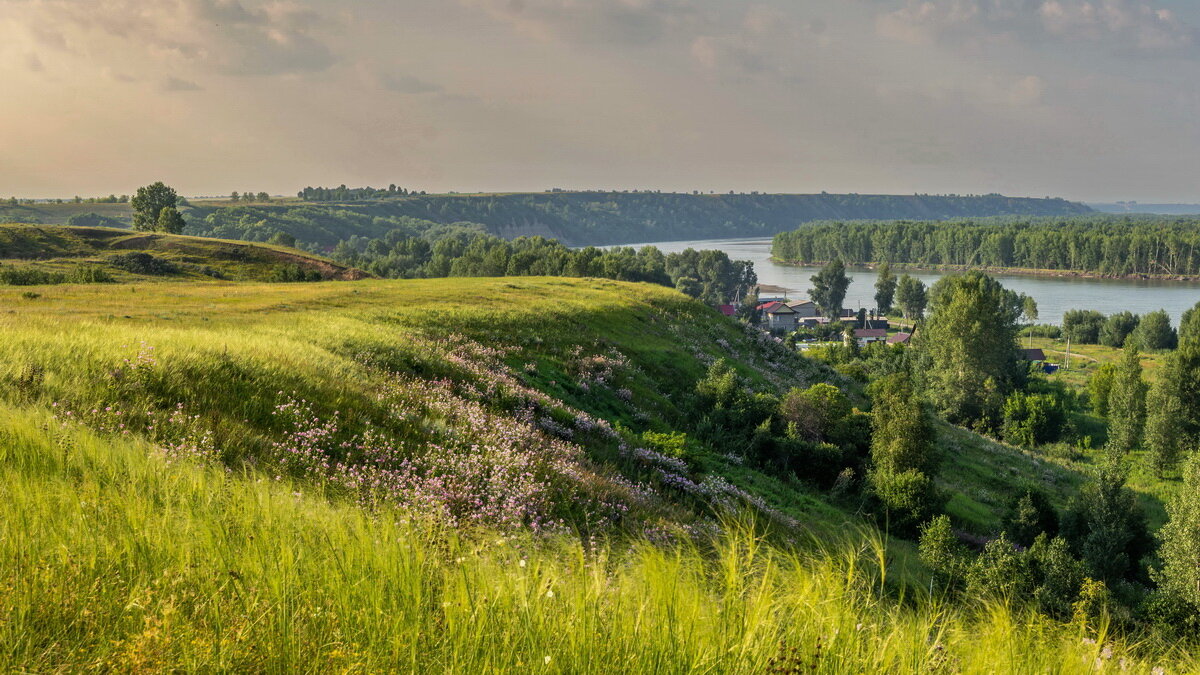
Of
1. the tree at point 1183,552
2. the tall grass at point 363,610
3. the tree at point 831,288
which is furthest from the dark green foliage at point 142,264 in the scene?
the tree at point 831,288

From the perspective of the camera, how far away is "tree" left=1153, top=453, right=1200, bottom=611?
2558cm

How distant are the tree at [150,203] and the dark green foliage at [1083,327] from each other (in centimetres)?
17913

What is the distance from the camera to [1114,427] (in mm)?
67562

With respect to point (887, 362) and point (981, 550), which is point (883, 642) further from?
point (887, 362)

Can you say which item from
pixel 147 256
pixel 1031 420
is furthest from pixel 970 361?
pixel 147 256

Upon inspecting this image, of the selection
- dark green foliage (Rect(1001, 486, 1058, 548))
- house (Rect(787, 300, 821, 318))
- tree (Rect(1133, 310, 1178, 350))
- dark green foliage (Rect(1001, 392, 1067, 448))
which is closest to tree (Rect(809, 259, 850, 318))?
house (Rect(787, 300, 821, 318))

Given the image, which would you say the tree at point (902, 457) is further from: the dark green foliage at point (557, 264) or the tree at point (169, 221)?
the tree at point (169, 221)

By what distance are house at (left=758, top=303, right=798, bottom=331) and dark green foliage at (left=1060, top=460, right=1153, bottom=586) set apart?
402 feet

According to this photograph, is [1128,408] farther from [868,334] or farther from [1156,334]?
[868,334]

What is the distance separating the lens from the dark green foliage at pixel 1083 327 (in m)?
134

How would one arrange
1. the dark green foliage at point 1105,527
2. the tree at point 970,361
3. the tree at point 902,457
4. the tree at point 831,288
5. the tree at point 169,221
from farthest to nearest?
1. the tree at point 831,288
2. the tree at point 169,221
3. the tree at point 970,361
4. the dark green foliage at point 1105,527
5. the tree at point 902,457

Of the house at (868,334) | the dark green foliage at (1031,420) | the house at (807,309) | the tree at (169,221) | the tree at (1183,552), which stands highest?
the tree at (169,221)

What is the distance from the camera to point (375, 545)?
3592 millimetres

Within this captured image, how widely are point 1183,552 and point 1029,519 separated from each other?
5.53 metres
